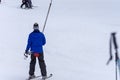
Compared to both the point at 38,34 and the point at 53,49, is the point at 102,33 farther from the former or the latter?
the point at 38,34

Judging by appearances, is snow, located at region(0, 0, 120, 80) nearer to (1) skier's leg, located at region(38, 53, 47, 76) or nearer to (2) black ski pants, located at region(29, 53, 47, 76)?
(2) black ski pants, located at region(29, 53, 47, 76)

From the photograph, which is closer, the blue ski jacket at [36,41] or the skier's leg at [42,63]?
the blue ski jacket at [36,41]

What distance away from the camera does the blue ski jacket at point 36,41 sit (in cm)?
1026

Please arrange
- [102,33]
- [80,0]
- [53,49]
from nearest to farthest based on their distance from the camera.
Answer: [53,49] < [102,33] < [80,0]

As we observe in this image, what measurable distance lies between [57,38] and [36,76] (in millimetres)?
8035

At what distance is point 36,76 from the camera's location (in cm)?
1120

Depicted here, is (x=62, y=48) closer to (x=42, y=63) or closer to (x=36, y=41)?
(x=42, y=63)

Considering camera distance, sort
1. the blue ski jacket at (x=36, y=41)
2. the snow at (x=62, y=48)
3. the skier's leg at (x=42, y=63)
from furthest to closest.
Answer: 1. the snow at (x=62, y=48)
2. the skier's leg at (x=42, y=63)
3. the blue ski jacket at (x=36, y=41)

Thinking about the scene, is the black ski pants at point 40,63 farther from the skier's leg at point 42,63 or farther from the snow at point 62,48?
the snow at point 62,48

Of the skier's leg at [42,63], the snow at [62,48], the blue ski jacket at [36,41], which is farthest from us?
the snow at [62,48]

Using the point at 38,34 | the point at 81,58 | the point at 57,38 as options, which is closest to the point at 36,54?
the point at 38,34

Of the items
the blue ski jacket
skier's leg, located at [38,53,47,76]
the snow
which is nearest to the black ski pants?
skier's leg, located at [38,53,47,76]

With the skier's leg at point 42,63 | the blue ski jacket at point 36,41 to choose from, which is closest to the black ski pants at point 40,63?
the skier's leg at point 42,63

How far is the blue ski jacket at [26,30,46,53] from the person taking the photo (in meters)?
10.3
